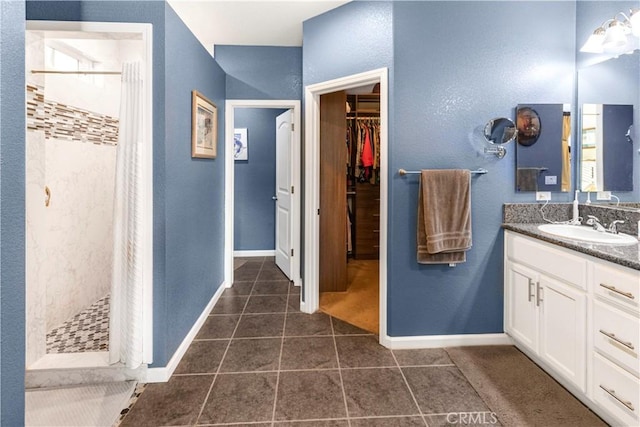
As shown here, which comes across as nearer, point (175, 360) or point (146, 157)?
point (146, 157)

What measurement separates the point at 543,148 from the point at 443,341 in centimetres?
166

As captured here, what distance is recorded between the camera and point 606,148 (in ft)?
7.41

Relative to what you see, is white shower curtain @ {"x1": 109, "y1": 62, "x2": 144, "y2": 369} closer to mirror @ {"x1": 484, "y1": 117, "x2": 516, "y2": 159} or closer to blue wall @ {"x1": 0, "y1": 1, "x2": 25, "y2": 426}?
blue wall @ {"x1": 0, "y1": 1, "x2": 25, "y2": 426}

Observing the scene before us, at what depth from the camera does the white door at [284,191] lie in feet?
12.6

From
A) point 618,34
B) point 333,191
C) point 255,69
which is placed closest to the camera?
point 618,34

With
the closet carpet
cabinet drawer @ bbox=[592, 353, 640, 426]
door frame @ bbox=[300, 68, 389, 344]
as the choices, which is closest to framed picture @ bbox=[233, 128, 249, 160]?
door frame @ bbox=[300, 68, 389, 344]

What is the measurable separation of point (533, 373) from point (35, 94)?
3879 millimetres

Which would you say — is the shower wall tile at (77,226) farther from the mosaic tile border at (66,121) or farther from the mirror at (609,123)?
the mirror at (609,123)

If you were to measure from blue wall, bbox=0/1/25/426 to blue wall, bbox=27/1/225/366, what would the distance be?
43.3 inches

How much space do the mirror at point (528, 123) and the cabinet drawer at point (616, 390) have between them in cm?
154

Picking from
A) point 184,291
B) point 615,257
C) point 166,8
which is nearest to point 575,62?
point 615,257

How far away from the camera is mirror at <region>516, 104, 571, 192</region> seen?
2.40 metres

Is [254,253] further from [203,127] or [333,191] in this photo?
[203,127]

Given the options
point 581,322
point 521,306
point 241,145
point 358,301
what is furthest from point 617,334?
point 241,145
